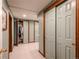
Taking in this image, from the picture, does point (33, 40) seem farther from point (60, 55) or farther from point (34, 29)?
point (60, 55)

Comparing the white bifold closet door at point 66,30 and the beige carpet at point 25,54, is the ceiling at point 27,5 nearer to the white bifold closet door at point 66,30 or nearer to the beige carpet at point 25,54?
the white bifold closet door at point 66,30

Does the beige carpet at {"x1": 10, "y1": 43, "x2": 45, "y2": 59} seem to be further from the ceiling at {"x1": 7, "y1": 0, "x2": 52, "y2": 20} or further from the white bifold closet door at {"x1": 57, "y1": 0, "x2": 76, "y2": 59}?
the ceiling at {"x1": 7, "y1": 0, "x2": 52, "y2": 20}

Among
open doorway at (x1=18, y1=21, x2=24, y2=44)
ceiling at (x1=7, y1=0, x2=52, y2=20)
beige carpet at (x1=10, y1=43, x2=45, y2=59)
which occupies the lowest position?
beige carpet at (x1=10, y1=43, x2=45, y2=59)

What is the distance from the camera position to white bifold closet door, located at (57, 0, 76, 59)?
6.22 ft

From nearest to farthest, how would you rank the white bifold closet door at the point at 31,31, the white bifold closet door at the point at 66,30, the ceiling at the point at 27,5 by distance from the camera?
the white bifold closet door at the point at 66,30 < the ceiling at the point at 27,5 < the white bifold closet door at the point at 31,31

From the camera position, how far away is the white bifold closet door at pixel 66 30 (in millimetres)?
1896

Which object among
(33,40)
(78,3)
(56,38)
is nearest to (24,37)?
(33,40)

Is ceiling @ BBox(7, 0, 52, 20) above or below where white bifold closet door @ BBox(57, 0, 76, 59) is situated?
above

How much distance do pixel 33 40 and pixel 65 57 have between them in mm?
6021

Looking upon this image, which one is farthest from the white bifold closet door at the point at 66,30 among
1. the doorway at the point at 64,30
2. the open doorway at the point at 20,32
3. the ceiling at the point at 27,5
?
the open doorway at the point at 20,32

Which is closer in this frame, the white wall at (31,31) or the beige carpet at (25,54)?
the beige carpet at (25,54)

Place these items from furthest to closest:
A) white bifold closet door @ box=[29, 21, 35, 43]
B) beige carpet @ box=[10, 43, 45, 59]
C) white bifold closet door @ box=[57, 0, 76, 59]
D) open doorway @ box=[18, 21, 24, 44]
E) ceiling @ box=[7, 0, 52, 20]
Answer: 1. white bifold closet door @ box=[29, 21, 35, 43]
2. open doorway @ box=[18, 21, 24, 44]
3. beige carpet @ box=[10, 43, 45, 59]
4. ceiling @ box=[7, 0, 52, 20]
5. white bifold closet door @ box=[57, 0, 76, 59]

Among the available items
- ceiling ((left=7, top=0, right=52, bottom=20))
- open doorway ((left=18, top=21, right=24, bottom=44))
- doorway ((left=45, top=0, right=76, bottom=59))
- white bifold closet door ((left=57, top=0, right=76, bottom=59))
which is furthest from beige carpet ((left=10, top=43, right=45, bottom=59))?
open doorway ((left=18, top=21, right=24, bottom=44))

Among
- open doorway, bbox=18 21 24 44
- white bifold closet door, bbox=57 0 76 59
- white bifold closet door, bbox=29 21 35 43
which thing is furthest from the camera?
white bifold closet door, bbox=29 21 35 43
